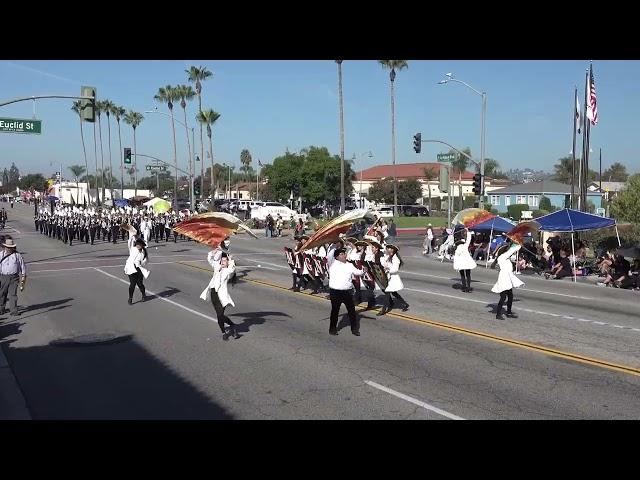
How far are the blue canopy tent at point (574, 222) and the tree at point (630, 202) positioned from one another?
5.66m

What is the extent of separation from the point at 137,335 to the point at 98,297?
17.7 ft

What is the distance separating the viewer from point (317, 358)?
9.52m

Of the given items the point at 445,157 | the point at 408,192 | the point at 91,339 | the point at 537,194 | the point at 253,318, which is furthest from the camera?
the point at 408,192

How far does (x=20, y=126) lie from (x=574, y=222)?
19344 millimetres

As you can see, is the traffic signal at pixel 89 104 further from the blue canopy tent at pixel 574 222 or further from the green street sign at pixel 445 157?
the green street sign at pixel 445 157

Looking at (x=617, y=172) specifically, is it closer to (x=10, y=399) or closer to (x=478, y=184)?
(x=478, y=184)

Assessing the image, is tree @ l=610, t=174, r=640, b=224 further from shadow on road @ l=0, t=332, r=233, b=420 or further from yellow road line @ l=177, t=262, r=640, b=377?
shadow on road @ l=0, t=332, r=233, b=420

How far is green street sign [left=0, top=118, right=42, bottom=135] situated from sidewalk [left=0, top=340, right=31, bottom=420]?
563 inches

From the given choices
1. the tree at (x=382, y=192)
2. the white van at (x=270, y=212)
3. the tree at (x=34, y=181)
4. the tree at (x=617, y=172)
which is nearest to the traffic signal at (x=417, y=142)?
the white van at (x=270, y=212)

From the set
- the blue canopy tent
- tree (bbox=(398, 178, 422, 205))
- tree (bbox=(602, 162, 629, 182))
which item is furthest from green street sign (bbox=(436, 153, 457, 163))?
tree (bbox=(602, 162, 629, 182))

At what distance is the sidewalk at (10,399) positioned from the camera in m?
6.96

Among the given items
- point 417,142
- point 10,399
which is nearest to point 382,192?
point 417,142

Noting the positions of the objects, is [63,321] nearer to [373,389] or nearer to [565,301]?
[373,389]

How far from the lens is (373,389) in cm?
787
